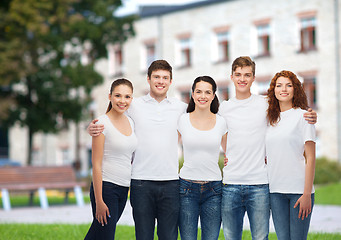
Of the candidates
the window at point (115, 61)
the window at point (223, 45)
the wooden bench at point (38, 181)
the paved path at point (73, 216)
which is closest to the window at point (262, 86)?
the window at point (223, 45)

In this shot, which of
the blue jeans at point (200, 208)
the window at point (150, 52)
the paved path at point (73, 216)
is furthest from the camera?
the window at point (150, 52)

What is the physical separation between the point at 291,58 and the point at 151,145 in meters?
27.3

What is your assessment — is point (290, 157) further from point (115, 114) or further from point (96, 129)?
point (96, 129)

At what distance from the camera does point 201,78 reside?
5750 millimetres

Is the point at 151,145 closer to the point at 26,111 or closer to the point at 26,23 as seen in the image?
the point at 26,23

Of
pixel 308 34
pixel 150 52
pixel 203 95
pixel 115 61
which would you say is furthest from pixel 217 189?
pixel 115 61

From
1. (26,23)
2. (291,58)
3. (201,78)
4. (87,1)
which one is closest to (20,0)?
(26,23)

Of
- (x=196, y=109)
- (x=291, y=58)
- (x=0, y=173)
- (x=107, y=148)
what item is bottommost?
(x=0, y=173)

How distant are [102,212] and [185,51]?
31.6 m

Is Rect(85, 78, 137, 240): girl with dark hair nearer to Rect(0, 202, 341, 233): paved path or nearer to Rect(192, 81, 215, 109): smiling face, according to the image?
Rect(192, 81, 215, 109): smiling face

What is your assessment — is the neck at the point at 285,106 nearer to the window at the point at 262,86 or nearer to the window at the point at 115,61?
the window at the point at 262,86

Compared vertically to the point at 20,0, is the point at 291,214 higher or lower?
lower

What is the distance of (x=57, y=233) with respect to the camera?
958 cm

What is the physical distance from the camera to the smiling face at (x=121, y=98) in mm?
5664
